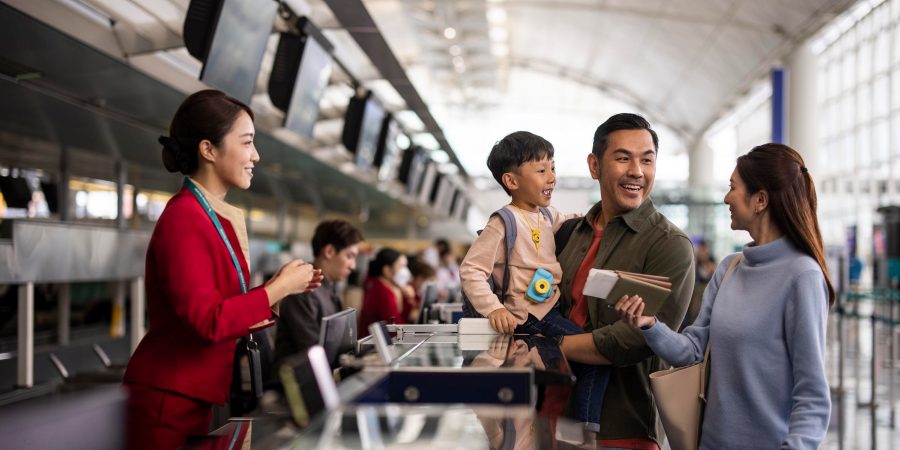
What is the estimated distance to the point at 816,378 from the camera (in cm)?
220

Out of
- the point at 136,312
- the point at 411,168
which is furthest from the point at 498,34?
the point at 136,312

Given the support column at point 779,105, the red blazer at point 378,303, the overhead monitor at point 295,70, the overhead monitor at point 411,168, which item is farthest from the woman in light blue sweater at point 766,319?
the support column at point 779,105

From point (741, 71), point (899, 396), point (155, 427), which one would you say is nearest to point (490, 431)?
point (155, 427)

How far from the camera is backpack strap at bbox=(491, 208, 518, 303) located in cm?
281

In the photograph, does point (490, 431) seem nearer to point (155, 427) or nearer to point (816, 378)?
point (155, 427)

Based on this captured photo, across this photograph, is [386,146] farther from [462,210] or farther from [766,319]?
[462,210]

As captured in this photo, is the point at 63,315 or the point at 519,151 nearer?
the point at 519,151

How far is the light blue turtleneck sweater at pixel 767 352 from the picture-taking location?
7.24 ft

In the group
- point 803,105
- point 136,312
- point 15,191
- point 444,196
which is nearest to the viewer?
point 136,312

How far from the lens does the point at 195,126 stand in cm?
224

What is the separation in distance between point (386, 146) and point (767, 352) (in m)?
9.92

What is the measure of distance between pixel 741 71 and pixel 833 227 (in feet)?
21.8

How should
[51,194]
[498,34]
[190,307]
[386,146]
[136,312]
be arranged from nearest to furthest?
[190,307]
[136,312]
[51,194]
[386,146]
[498,34]

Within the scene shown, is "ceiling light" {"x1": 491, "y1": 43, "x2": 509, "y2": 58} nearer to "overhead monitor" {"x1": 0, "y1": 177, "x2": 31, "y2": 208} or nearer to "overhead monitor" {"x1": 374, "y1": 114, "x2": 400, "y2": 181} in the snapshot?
"overhead monitor" {"x1": 374, "y1": 114, "x2": 400, "y2": 181}
